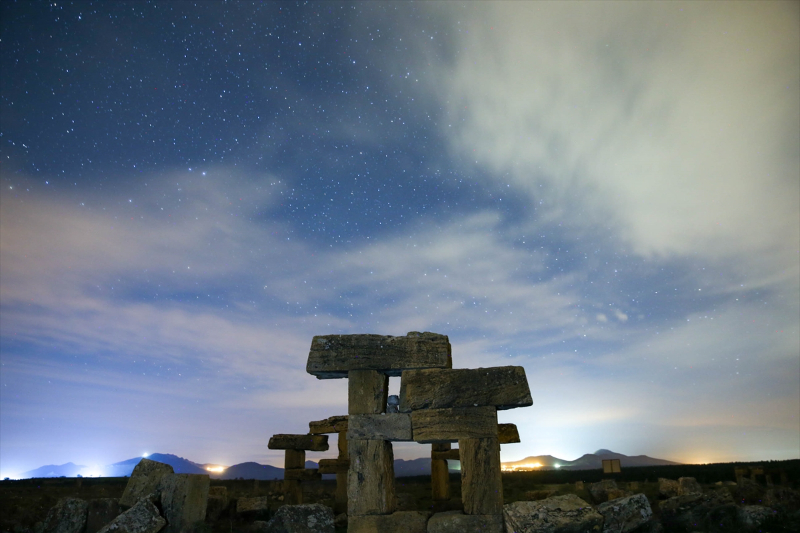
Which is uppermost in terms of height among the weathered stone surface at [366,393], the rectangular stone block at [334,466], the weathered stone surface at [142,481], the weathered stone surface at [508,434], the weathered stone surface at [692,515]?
the weathered stone surface at [366,393]

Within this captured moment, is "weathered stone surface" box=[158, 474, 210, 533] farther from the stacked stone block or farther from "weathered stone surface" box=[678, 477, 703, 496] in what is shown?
"weathered stone surface" box=[678, 477, 703, 496]

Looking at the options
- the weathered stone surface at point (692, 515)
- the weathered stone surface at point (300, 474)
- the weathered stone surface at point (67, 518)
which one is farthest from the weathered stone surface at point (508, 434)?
the weathered stone surface at point (67, 518)

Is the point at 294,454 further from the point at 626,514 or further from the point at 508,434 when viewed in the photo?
the point at 626,514

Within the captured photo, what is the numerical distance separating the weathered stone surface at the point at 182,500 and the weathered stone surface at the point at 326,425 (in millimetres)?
9487

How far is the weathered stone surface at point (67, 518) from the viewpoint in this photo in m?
10.6

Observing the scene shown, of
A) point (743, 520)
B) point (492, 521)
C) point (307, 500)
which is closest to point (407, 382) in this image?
point (492, 521)

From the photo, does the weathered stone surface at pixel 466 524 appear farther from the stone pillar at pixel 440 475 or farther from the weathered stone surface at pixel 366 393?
the stone pillar at pixel 440 475

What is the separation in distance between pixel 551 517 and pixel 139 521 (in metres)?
7.51

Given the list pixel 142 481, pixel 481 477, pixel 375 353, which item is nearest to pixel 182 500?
pixel 142 481

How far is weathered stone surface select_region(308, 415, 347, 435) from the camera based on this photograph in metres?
20.3

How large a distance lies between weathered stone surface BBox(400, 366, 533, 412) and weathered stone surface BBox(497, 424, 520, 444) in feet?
18.4

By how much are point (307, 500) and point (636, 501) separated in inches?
736

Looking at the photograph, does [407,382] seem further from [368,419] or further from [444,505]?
[444,505]

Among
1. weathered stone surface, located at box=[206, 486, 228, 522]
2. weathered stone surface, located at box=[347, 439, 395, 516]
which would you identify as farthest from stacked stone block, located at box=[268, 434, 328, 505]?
weathered stone surface, located at box=[347, 439, 395, 516]
